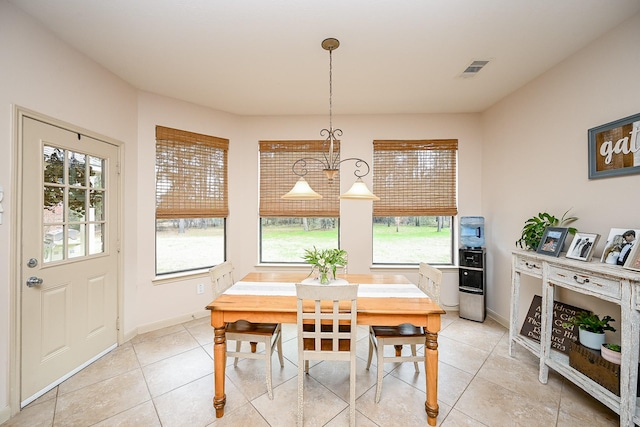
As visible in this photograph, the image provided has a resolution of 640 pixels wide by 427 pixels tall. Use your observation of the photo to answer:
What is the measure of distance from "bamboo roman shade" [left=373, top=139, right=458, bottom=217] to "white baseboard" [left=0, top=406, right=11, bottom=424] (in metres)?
3.80

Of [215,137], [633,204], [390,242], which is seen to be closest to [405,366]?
[390,242]

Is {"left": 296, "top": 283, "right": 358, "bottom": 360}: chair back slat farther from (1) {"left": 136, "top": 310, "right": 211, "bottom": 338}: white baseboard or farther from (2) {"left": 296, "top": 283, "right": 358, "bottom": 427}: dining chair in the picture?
(1) {"left": 136, "top": 310, "right": 211, "bottom": 338}: white baseboard

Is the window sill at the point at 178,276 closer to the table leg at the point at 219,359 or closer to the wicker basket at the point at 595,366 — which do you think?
the table leg at the point at 219,359

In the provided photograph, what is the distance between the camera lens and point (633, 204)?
1880 mm

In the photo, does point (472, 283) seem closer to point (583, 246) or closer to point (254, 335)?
point (583, 246)

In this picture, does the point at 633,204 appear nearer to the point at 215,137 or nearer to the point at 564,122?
the point at 564,122

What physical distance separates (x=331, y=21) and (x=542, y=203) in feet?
8.96

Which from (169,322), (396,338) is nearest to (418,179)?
(396,338)

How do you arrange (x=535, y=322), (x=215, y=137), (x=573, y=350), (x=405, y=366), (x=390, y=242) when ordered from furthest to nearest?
1. (x=390, y=242)
2. (x=215, y=137)
3. (x=535, y=322)
4. (x=405, y=366)
5. (x=573, y=350)

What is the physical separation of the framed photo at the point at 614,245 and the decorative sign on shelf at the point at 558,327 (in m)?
0.68

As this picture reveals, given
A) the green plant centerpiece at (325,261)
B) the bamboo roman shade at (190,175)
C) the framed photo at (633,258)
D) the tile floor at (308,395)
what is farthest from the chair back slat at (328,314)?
the bamboo roman shade at (190,175)

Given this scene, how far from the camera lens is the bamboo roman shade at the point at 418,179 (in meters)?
3.62

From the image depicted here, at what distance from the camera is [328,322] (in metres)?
1.76

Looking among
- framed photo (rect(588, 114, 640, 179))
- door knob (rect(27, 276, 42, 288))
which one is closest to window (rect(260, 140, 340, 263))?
door knob (rect(27, 276, 42, 288))
